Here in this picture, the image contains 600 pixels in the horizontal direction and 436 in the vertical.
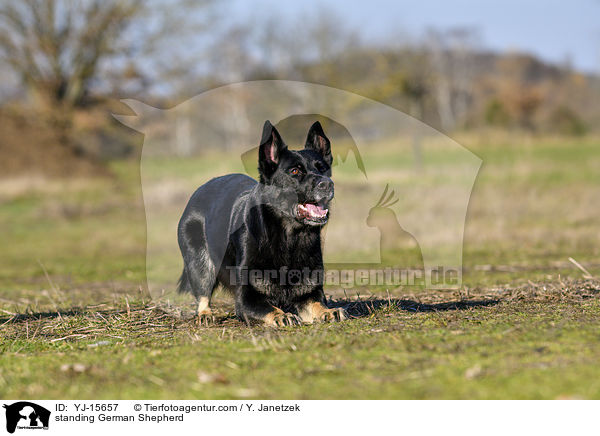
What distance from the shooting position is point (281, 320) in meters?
5.73

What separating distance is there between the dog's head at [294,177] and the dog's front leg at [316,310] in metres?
0.71

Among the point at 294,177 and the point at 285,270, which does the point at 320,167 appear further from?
the point at 285,270

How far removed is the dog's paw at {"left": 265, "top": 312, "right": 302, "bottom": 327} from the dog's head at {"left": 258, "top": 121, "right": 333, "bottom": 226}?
862mm

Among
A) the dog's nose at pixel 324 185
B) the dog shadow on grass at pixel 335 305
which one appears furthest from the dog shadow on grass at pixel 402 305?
the dog's nose at pixel 324 185

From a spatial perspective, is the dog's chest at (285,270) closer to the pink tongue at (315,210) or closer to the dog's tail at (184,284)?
the pink tongue at (315,210)

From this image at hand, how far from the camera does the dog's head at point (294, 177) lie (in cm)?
577

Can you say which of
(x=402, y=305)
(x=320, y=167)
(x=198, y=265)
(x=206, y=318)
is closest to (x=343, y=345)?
(x=320, y=167)

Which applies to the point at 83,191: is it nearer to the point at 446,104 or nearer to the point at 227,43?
the point at 227,43

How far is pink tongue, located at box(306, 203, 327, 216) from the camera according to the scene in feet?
19.2

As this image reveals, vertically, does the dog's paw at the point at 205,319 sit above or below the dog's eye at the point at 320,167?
below

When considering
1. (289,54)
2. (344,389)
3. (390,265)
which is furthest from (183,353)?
(289,54)

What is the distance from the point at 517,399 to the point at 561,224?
47.7 feet
